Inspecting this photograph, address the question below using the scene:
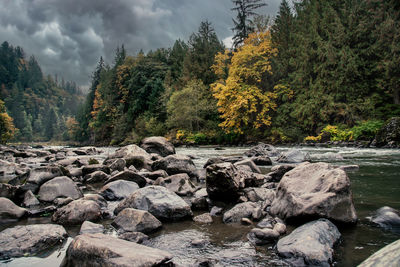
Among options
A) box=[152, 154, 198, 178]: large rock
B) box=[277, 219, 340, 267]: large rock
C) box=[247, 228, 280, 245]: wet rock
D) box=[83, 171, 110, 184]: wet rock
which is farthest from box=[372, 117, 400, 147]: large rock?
box=[83, 171, 110, 184]: wet rock

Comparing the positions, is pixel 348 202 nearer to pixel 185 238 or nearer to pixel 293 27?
pixel 185 238

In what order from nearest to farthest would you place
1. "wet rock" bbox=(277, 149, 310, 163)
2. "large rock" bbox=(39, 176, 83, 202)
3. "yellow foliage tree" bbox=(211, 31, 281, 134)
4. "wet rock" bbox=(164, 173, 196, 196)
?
1. "large rock" bbox=(39, 176, 83, 202)
2. "wet rock" bbox=(164, 173, 196, 196)
3. "wet rock" bbox=(277, 149, 310, 163)
4. "yellow foliage tree" bbox=(211, 31, 281, 134)

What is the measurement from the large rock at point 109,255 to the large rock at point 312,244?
1.16 metres

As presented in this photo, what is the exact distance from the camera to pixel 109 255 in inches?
82.4

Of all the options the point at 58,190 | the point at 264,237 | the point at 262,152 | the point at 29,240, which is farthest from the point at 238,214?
the point at 262,152

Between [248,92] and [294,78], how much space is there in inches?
184

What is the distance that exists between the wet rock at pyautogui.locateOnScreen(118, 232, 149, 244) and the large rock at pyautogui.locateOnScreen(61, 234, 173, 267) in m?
0.57

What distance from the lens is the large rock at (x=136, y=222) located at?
325cm

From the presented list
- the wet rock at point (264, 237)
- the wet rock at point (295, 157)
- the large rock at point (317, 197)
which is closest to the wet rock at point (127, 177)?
the large rock at point (317, 197)

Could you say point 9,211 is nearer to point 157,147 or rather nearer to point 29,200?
point 29,200

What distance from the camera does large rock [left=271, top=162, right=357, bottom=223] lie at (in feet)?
10.2

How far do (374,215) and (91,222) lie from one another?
155 inches

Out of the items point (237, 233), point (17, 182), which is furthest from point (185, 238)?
point (17, 182)

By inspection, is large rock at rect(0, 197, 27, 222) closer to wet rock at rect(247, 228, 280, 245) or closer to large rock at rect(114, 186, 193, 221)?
large rock at rect(114, 186, 193, 221)
